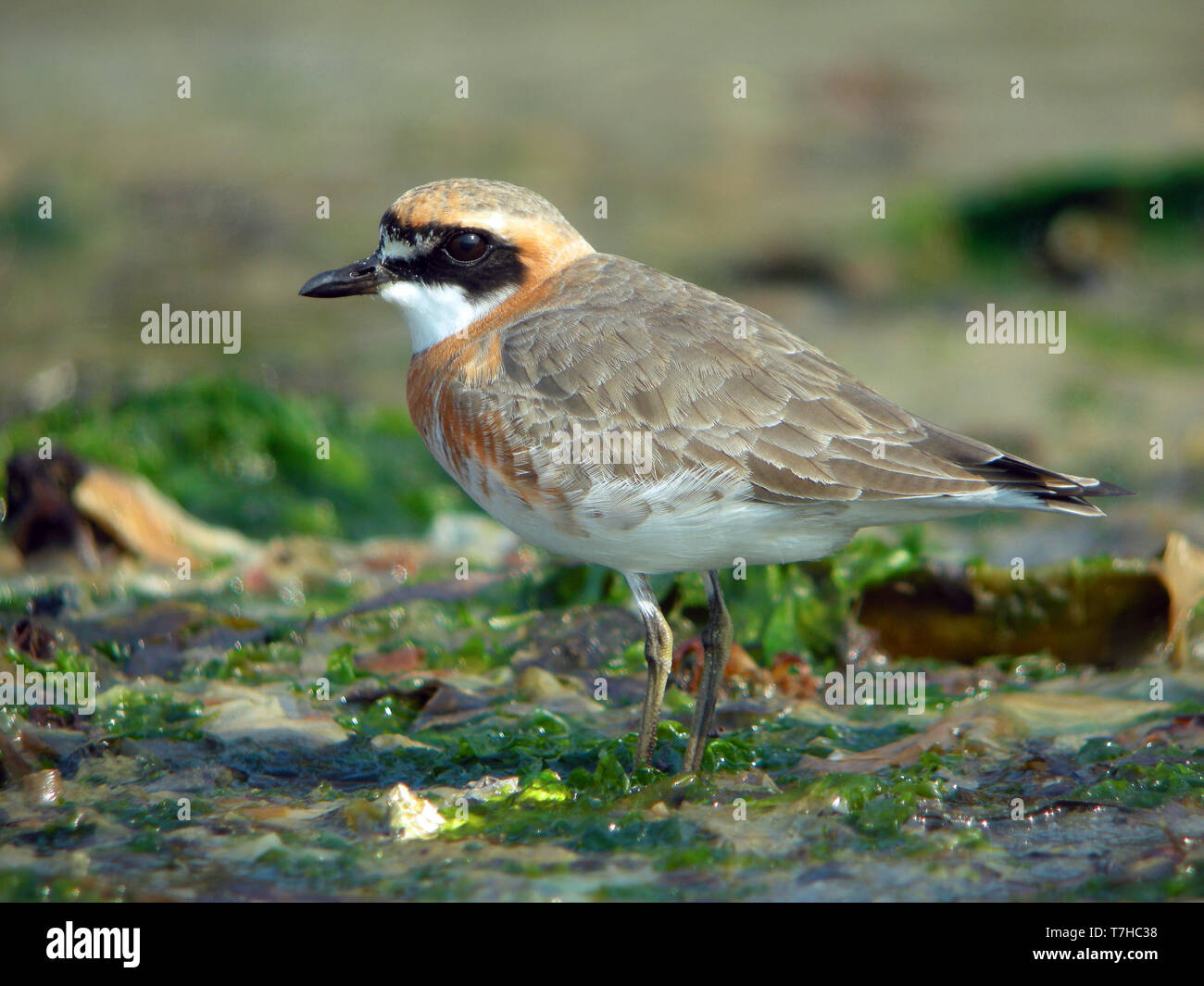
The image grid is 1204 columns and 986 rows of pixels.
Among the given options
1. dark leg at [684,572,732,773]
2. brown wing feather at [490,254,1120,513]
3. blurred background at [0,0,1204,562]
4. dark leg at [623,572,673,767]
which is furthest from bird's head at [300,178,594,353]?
blurred background at [0,0,1204,562]

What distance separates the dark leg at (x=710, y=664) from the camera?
5.85 metres

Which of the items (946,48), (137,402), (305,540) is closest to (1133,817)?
(305,540)

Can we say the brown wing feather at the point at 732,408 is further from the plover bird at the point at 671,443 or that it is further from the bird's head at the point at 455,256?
the bird's head at the point at 455,256

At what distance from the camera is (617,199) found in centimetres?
1683

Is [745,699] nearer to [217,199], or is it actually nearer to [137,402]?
[137,402]

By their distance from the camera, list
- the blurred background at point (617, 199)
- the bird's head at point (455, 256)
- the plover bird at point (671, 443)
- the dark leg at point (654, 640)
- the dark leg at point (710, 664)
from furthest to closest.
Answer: the blurred background at point (617, 199), the bird's head at point (455, 256), the dark leg at point (654, 640), the dark leg at point (710, 664), the plover bird at point (671, 443)

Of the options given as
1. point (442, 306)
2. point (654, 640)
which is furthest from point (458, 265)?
point (654, 640)

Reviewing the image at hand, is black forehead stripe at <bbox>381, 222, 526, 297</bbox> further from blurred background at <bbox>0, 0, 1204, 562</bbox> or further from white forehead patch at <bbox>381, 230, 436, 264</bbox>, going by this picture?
blurred background at <bbox>0, 0, 1204, 562</bbox>

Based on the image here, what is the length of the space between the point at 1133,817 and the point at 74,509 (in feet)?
19.9

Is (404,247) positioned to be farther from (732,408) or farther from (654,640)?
(654,640)

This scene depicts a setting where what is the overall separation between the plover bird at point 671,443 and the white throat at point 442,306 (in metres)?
0.11

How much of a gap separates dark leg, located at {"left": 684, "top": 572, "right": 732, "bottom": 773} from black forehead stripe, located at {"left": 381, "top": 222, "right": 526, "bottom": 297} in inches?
65.2

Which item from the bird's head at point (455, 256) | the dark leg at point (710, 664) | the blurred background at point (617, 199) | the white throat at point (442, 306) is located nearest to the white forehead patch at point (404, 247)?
the bird's head at point (455, 256)

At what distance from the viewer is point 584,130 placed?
1880 centimetres
